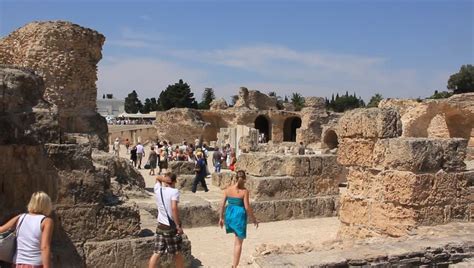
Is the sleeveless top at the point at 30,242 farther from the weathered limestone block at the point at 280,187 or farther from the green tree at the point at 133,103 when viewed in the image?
the green tree at the point at 133,103

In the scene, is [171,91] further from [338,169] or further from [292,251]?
[292,251]

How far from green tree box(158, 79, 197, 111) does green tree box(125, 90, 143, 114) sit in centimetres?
1845

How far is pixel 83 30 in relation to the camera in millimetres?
14805

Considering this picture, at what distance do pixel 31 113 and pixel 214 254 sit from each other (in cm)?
337

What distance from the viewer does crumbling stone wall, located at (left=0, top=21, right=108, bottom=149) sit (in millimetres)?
14422

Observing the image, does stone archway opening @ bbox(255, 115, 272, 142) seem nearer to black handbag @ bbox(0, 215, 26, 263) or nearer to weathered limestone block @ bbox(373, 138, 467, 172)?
weathered limestone block @ bbox(373, 138, 467, 172)

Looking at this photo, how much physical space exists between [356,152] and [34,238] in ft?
16.2

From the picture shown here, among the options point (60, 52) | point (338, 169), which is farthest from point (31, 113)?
point (60, 52)

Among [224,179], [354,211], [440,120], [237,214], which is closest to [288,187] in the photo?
[224,179]

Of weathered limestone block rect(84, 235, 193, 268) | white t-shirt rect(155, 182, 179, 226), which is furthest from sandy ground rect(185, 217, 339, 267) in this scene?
white t-shirt rect(155, 182, 179, 226)

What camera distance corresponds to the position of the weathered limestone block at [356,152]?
265 inches


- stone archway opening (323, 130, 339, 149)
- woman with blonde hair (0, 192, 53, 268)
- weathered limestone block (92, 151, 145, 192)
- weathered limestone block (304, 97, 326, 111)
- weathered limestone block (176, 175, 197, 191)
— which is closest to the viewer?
woman with blonde hair (0, 192, 53, 268)

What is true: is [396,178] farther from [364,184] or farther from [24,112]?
[24,112]

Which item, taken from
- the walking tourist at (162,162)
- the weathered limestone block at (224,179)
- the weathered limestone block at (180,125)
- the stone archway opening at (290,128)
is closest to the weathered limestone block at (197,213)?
the weathered limestone block at (224,179)
